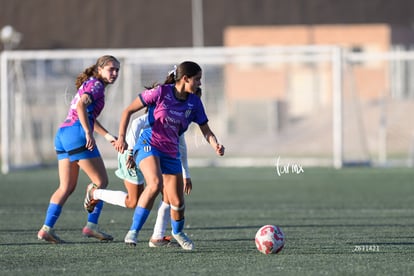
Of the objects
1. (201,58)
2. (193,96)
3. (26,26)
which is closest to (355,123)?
(201,58)

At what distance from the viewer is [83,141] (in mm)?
10164

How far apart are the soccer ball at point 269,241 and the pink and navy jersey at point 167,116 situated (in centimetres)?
115

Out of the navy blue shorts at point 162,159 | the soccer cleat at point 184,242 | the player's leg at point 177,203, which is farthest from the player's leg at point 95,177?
the soccer cleat at point 184,242

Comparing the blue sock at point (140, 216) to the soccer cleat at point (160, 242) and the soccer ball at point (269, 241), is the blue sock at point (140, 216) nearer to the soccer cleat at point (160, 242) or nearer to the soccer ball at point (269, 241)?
the soccer cleat at point (160, 242)

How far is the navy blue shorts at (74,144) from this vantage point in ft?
33.3

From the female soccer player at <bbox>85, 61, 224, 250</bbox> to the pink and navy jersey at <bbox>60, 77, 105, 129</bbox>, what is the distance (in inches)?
27.1

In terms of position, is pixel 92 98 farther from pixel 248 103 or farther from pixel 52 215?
pixel 248 103

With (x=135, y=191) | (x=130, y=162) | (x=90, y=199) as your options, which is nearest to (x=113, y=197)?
(x=135, y=191)

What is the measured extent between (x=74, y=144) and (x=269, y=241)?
231cm

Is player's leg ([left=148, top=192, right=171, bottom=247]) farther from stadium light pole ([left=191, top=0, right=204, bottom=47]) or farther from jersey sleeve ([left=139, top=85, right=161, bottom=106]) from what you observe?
stadium light pole ([left=191, top=0, right=204, bottom=47])

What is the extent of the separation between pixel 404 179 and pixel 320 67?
61.7 ft

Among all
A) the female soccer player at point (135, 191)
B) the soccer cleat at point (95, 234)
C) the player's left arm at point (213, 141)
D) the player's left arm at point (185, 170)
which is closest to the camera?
the player's left arm at point (213, 141)

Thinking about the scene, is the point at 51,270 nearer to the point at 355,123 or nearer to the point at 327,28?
the point at 355,123

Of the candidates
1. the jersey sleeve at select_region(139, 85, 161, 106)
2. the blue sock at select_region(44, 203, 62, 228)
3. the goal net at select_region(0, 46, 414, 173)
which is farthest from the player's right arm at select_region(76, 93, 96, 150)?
Result: the goal net at select_region(0, 46, 414, 173)
